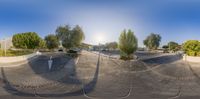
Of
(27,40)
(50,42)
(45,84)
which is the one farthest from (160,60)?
(50,42)

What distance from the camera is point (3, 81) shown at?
24969mm

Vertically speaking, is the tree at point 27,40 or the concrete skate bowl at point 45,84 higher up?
the tree at point 27,40

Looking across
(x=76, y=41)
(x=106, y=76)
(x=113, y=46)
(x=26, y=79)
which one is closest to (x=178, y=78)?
(x=106, y=76)

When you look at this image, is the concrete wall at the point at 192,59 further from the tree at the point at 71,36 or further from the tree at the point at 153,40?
the tree at the point at 153,40

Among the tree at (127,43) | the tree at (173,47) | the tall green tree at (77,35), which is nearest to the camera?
the tree at (127,43)

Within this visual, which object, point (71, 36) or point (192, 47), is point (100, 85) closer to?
point (192, 47)

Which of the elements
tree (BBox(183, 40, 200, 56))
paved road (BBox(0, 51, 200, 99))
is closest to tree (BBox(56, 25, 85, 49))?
tree (BBox(183, 40, 200, 56))

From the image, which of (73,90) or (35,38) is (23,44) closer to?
(35,38)

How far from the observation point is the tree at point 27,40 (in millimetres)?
90188

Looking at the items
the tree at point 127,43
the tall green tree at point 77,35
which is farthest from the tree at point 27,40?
the tree at point 127,43

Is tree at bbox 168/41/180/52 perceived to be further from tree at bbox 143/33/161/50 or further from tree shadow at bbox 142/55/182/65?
tree shadow at bbox 142/55/182/65

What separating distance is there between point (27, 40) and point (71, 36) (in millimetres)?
21381

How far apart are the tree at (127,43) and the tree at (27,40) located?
4711 cm

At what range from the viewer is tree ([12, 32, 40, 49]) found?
90188 mm
